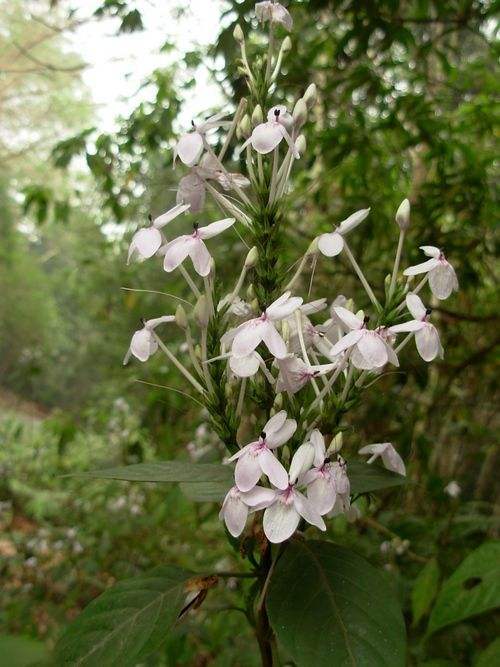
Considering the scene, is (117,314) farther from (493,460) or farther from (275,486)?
(275,486)

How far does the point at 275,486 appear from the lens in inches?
22.2

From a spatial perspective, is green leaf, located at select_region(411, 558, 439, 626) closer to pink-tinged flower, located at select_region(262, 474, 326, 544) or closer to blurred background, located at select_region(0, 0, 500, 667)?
blurred background, located at select_region(0, 0, 500, 667)

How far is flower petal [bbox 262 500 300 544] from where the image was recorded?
553mm

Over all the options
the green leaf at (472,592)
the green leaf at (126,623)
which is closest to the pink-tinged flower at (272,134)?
the green leaf at (126,623)

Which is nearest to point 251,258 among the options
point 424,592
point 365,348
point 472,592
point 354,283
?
point 365,348

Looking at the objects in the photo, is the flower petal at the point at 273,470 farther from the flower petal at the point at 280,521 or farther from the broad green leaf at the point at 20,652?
the broad green leaf at the point at 20,652

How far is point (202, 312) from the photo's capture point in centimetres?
68

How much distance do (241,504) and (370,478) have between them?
0.66 ft

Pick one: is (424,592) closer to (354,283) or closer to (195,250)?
(195,250)

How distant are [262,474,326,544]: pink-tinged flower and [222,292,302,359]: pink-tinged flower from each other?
0.40 feet

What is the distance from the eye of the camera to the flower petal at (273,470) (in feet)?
1.84

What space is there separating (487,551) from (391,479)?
1.05 ft

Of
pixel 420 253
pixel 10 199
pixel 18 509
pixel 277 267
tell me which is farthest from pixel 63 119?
pixel 277 267

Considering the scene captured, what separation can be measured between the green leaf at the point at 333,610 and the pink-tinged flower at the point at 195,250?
319 mm
